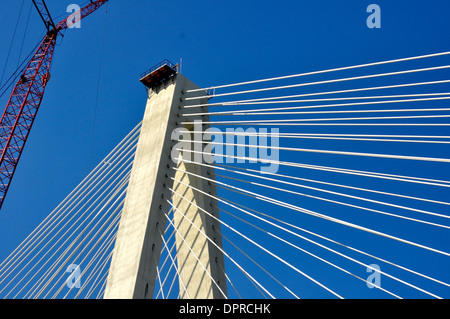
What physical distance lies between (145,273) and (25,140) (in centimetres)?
3012

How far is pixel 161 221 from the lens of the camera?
15398 millimetres

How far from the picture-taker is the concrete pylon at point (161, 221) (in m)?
14.5

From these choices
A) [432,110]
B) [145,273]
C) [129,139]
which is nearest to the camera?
[432,110]

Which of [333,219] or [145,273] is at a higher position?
[333,219]

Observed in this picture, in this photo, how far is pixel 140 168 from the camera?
16875 mm

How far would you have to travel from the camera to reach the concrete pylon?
1446cm

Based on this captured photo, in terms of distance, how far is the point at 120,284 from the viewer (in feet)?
47.0

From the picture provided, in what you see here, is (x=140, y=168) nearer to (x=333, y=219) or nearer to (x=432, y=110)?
(x=333, y=219)

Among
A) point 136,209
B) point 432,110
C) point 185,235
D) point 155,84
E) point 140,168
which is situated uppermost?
point 155,84
